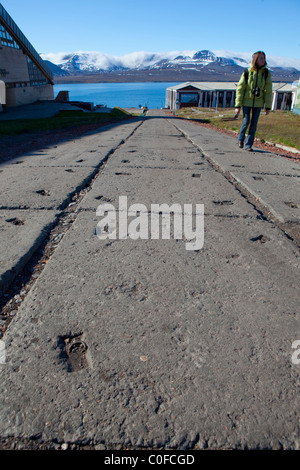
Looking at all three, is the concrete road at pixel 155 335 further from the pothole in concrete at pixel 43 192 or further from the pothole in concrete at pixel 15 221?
the pothole in concrete at pixel 43 192

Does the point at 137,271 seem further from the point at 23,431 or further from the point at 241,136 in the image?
the point at 241,136

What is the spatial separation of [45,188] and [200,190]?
5.76 feet

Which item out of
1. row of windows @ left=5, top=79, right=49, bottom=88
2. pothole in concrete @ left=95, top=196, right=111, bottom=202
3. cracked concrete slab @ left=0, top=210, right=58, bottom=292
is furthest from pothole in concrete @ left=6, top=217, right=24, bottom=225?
row of windows @ left=5, top=79, right=49, bottom=88

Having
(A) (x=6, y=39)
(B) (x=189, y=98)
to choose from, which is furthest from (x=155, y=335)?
(B) (x=189, y=98)

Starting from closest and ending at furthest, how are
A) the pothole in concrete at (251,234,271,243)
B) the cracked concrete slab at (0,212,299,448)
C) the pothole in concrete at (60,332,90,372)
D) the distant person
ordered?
1. the cracked concrete slab at (0,212,299,448)
2. the pothole in concrete at (60,332,90,372)
3. the pothole in concrete at (251,234,271,243)
4. the distant person

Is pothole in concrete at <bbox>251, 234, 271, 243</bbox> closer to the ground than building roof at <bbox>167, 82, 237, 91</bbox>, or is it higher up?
closer to the ground

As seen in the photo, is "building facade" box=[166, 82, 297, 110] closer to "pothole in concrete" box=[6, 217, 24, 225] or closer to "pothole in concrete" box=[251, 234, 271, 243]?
"pothole in concrete" box=[251, 234, 271, 243]

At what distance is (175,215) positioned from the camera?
2.98m

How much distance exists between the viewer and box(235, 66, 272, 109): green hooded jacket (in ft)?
19.5

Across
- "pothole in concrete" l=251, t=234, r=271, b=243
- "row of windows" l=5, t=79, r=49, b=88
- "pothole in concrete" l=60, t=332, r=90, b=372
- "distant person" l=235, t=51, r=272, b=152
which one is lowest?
"pothole in concrete" l=60, t=332, r=90, b=372

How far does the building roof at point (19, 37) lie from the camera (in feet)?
91.3

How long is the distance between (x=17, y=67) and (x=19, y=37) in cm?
291

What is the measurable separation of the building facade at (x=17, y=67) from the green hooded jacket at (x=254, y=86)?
23915mm

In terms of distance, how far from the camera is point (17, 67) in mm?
30719
